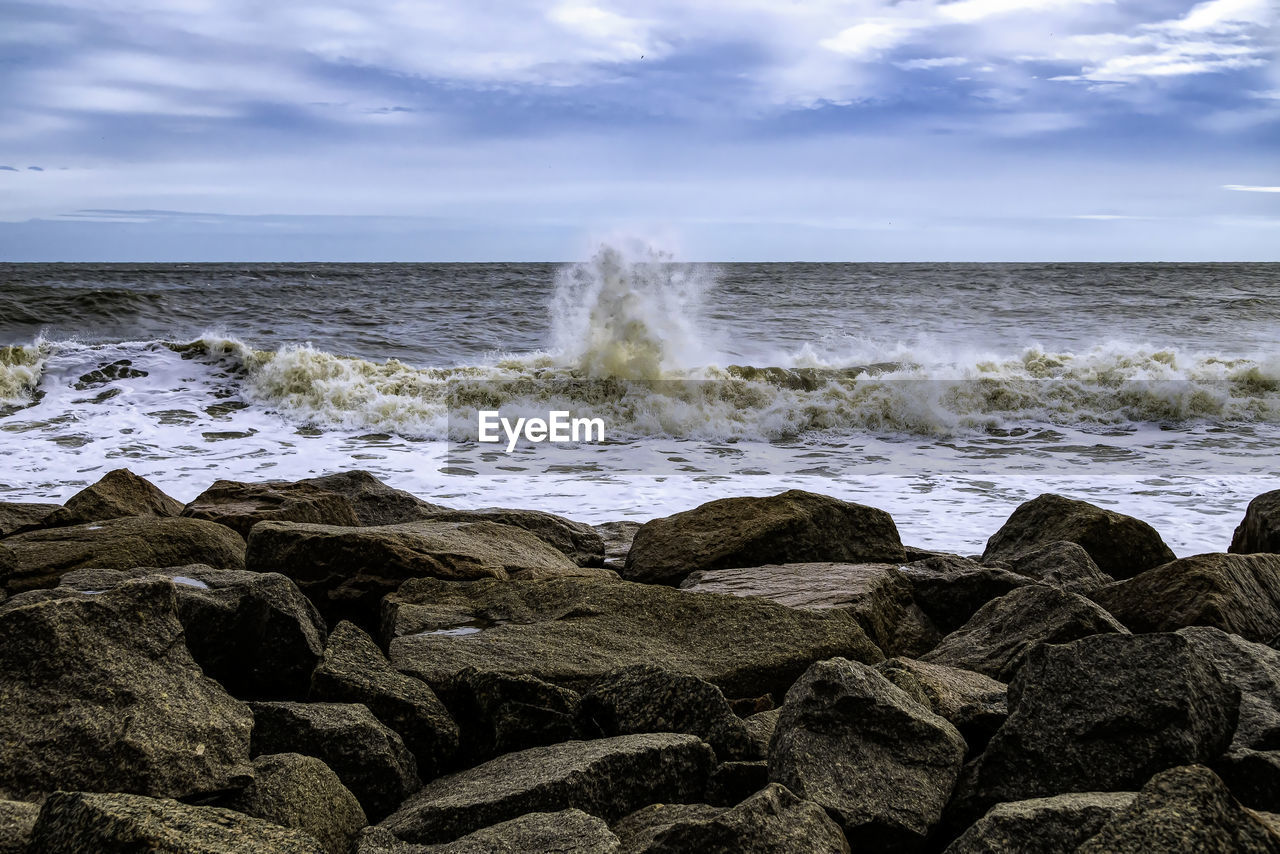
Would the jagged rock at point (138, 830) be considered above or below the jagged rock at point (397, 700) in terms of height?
above

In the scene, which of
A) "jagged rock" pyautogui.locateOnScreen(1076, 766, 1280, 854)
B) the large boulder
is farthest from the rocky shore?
the large boulder

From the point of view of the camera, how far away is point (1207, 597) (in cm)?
336

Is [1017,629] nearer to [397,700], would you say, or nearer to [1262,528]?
[397,700]

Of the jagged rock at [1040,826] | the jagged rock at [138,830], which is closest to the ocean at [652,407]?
the jagged rock at [1040,826]

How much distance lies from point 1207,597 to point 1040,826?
1965mm

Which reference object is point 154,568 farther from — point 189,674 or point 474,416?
point 474,416

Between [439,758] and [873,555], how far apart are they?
2.58m

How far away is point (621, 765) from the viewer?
7.13 feet

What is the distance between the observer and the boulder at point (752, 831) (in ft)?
6.03

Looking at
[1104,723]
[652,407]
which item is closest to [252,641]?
[1104,723]

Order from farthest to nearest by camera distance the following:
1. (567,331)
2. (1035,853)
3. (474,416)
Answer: (567,331), (474,416), (1035,853)

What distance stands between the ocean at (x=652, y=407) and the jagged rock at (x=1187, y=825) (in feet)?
13.4

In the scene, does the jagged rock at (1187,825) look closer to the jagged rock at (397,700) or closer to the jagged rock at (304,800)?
the jagged rock at (304,800)

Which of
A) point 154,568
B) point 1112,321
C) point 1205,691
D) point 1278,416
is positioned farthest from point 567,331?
point 1112,321
